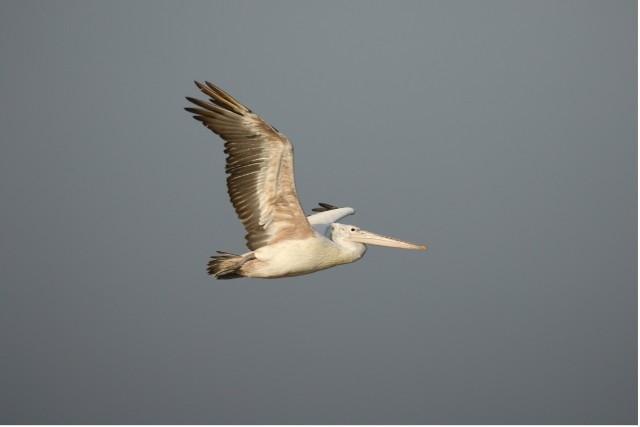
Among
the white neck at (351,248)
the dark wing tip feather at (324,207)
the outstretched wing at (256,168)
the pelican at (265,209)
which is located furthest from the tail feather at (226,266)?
A: the dark wing tip feather at (324,207)

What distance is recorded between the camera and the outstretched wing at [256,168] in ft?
43.0

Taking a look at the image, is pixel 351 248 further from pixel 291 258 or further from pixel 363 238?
pixel 291 258

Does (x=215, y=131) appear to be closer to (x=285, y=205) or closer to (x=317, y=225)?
(x=285, y=205)

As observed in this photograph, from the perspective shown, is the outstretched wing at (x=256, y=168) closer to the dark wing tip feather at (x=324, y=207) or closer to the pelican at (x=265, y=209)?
the pelican at (x=265, y=209)

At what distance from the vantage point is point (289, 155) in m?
13.2

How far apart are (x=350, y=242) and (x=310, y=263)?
0.99 meters

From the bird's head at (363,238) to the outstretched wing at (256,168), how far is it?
965 millimetres

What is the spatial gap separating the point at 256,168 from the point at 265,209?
680 millimetres

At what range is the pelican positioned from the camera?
1313 centimetres

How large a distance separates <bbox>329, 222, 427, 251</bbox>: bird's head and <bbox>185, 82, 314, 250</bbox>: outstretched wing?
965mm

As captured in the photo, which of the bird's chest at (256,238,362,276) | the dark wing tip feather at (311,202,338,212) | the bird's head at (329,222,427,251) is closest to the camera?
the bird's chest at (256,238,362,276)

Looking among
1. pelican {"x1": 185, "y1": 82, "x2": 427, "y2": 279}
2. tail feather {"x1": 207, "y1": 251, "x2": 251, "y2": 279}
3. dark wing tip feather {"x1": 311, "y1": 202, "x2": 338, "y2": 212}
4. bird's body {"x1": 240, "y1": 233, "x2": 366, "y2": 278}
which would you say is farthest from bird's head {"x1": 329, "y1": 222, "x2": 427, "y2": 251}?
dark wing tip feather {"x1": 311, "y1": 202, "x2": 338, "y2": 212}

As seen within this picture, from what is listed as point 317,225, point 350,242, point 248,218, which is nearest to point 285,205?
point 248,218

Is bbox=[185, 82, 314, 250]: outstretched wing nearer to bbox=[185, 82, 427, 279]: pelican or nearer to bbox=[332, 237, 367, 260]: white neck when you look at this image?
bbox=[185, 82, 427, 279]: pelican
